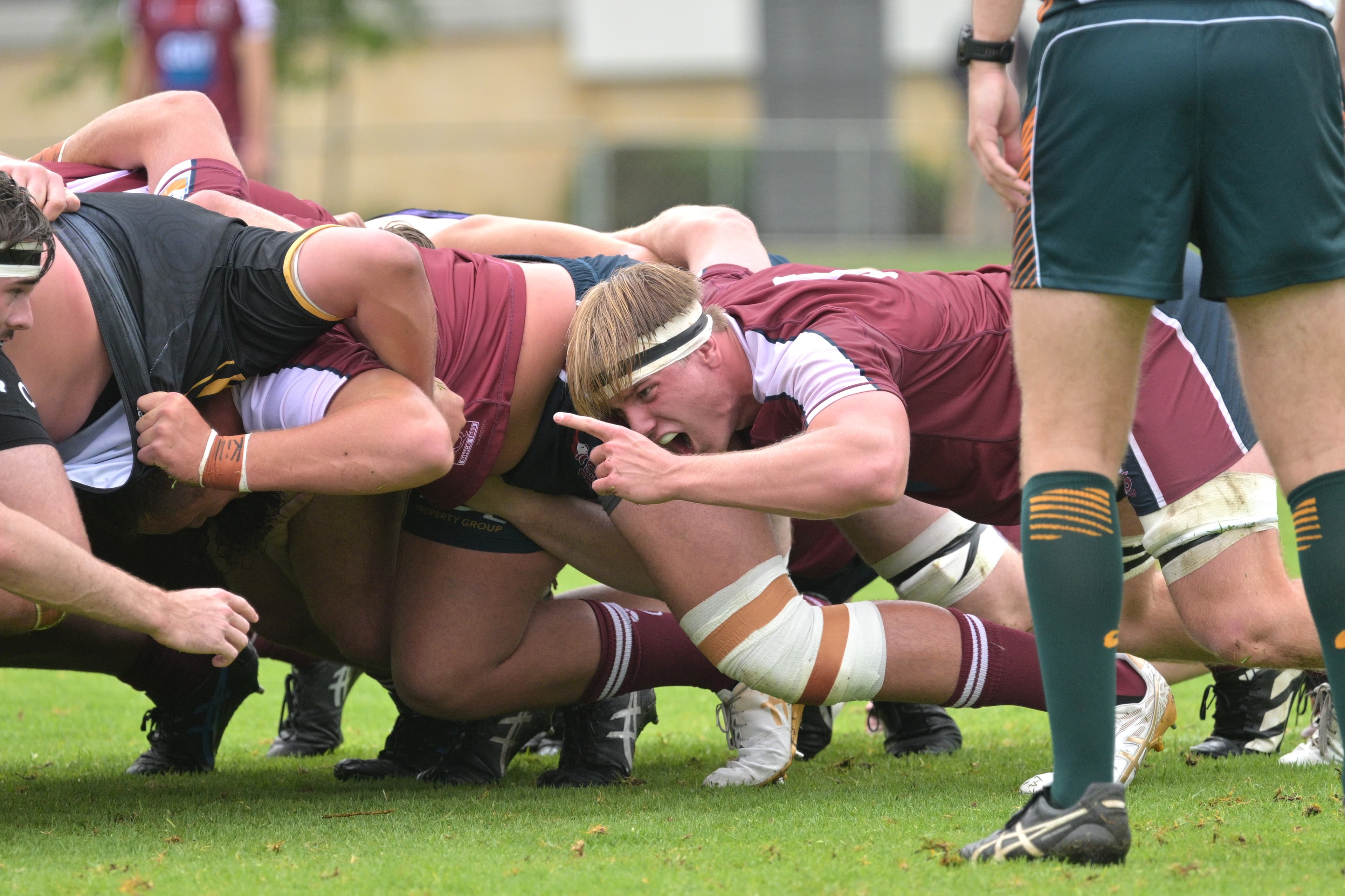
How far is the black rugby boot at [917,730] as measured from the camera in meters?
3.79

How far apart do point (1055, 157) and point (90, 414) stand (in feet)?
5.90

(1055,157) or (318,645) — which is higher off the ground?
(1055,157)

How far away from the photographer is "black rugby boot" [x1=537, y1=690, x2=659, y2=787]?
3.45 meters

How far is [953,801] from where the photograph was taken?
3.03m

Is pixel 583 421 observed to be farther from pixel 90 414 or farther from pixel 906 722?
pixel 906 722

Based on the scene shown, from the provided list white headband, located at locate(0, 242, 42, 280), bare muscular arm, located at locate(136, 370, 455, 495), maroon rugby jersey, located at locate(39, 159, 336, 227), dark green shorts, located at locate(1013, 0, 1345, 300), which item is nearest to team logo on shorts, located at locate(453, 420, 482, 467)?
bare muscular arm, located at locate(136, 370, 455, 495)

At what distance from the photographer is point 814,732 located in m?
3.89

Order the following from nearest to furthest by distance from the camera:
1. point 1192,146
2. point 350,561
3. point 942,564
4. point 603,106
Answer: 1. point 1192,146
2. point 350,561
3. point 942,564
4. point 603,106

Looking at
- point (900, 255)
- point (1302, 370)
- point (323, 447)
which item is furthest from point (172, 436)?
point (900, 255)

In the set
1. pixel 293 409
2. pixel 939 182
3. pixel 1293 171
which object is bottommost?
pixel 939 182

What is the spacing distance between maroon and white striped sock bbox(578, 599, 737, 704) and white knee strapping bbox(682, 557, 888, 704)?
245mm

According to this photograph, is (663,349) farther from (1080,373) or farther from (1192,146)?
(1192,146)

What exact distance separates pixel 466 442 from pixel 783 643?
77 centimetres

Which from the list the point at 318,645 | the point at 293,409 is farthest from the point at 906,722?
the point at 293,409
